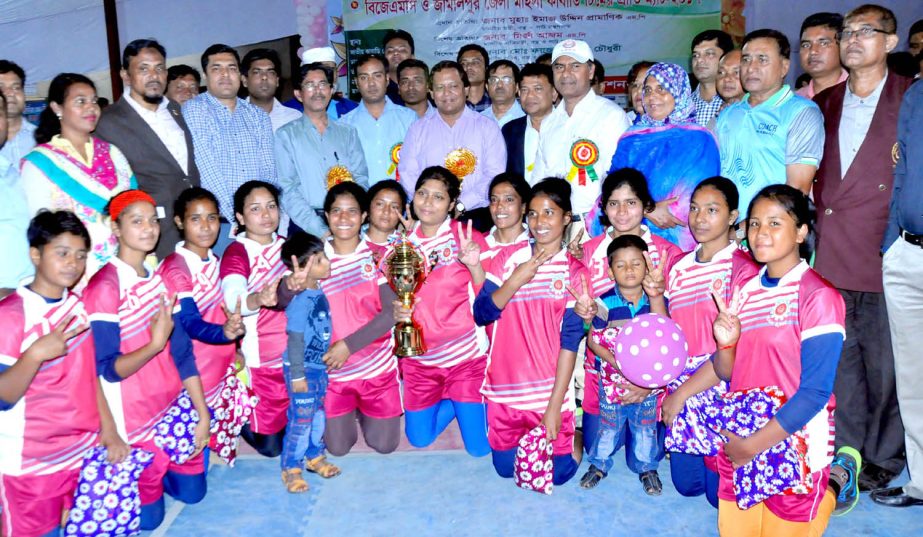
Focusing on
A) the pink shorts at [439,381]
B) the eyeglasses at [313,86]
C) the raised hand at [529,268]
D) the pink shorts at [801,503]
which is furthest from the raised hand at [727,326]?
the eyeglasses at [313,86]

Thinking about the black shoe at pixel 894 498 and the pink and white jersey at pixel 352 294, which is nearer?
the black shoe at pixel 894 498

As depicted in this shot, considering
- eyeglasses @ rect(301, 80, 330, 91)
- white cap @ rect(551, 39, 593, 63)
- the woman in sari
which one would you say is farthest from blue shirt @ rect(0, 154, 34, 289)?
white cap @ rect(551, 39, 593, 63)

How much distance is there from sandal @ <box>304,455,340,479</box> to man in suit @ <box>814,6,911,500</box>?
7.86ft

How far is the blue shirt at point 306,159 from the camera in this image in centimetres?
439

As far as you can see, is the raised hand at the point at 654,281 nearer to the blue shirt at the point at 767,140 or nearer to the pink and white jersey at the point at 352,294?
the blue shirt at the point at 767,140

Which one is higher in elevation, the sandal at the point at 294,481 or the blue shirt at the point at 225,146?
the blue shirt at the point at 225,146

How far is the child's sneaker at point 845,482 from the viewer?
3.13 metres

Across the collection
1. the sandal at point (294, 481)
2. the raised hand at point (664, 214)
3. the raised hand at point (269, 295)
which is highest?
the raised hand at point (664, 214)

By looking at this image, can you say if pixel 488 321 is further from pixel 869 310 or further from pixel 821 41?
pixel 821 41

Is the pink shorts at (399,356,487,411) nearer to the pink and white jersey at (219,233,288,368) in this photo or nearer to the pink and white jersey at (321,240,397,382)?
the pink and white jersey at (321,240,397,382)

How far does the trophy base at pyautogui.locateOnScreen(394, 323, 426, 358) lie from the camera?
362cm

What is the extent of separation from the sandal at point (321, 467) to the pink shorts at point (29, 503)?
3.66ft

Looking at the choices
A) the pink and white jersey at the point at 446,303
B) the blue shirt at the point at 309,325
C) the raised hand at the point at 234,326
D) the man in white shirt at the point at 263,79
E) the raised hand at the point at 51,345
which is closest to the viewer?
the raised hand at the point at 51,345

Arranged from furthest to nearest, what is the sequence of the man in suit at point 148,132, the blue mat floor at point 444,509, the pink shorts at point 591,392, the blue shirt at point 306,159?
the blue shirt at point 306,159 → the man in suit at point 148,132 → the pink shorts at point 591,392 → the blue mat floor at point 444,509
